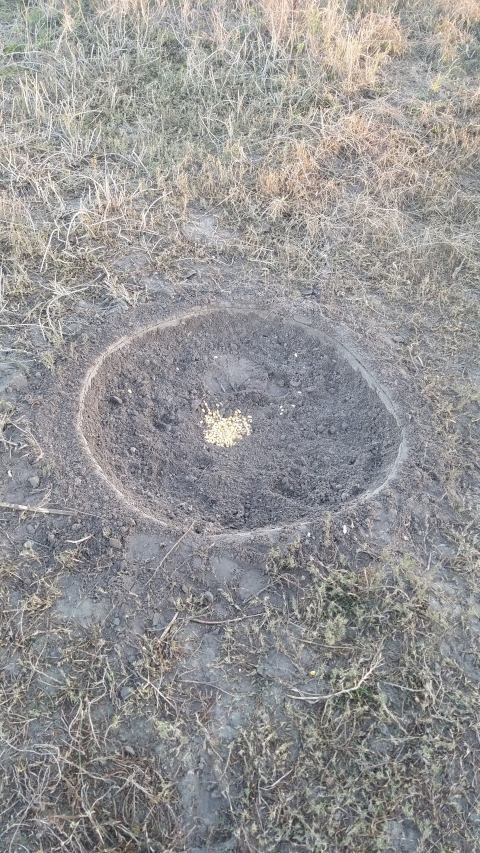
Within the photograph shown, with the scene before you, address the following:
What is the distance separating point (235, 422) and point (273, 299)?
0.93 metres

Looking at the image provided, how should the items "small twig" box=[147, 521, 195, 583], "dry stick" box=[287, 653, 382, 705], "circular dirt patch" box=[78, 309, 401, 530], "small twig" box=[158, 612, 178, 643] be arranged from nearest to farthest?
1. "dry stick" box=[287, 653, 382, 705]
2. "small twig" box=[158, 612, 178, 643]
3. "small twig" box=[147, 521, 195, 583]
4. "circular dirt patch" box=[78, 309, 401, 530]

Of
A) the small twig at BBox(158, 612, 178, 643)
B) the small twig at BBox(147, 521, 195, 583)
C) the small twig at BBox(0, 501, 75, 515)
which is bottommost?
the small twig at BBox(158, 612, 178, 643)

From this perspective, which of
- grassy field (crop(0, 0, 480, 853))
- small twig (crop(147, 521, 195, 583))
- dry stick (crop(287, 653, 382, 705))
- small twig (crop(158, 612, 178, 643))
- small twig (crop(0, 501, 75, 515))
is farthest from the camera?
small twig (crop(0, 501, 75, 515))

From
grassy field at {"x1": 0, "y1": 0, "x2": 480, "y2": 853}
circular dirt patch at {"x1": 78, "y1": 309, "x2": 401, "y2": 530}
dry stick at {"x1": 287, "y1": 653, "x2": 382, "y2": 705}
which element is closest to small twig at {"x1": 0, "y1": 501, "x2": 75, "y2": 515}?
grassy field at {"x1": 0, "y1": 0, "x2": 480, "y2": 853}

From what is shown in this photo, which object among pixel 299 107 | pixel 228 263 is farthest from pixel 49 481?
pixel 299 107

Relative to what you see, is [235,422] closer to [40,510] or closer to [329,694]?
[40,510]

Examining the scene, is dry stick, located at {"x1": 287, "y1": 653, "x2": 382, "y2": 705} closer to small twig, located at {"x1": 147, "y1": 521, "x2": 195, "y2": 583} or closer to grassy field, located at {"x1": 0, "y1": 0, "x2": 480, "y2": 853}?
grassy field, located at {"x1": 0, "y1": 0, "x2": 480, "y2": 853}

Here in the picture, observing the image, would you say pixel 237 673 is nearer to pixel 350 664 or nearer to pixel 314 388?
pixel 350 664

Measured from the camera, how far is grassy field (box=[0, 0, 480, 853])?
253 cm

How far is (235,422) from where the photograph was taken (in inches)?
159

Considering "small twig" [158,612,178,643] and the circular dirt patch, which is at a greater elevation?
the circular dirt patch

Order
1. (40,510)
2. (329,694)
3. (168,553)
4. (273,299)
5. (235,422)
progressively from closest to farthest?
(329,694) < (168,553) < (40,510) < (235,422) < (273,299)

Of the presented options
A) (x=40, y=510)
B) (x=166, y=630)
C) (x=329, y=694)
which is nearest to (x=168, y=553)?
(x=166, y=630)

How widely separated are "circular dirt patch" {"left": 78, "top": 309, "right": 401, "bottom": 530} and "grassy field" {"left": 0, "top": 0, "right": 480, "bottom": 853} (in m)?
0.24
